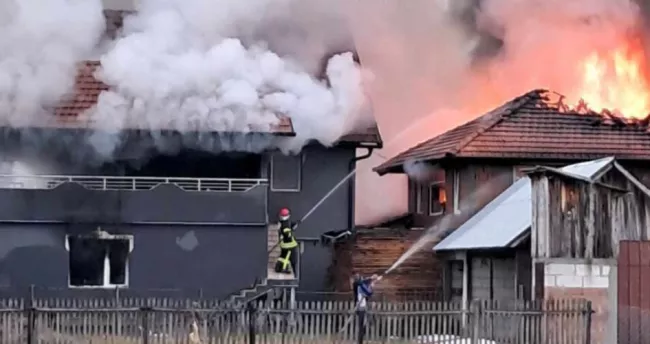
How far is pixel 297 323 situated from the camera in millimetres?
24656

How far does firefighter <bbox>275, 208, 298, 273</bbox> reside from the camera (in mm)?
32594

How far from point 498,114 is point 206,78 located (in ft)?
31.4

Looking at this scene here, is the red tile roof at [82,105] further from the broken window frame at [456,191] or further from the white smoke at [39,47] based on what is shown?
the broken window frame at [456,191]

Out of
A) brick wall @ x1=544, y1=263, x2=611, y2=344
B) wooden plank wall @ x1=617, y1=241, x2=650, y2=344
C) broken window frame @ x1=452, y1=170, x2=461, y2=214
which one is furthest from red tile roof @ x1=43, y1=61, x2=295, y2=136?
wooden plank wall @ x1=617, y1=241, x2=650, y2=344

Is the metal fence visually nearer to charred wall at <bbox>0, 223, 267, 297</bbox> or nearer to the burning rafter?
charred wall at <bbox>0, 223, 267, 297</bbox>

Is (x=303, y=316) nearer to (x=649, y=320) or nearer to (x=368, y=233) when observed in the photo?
(x=649, y=320)

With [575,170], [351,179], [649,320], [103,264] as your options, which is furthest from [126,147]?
[649,320]

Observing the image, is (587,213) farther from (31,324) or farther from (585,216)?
(31,324)

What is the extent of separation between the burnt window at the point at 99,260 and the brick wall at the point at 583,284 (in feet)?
37.5

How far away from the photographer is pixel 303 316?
81.7ft

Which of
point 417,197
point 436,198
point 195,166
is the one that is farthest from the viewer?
point 417,197

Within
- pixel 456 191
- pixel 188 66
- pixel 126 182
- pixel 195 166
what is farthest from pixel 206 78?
pixel 456 191

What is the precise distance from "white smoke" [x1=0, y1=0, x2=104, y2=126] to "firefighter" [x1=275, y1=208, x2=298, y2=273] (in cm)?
632

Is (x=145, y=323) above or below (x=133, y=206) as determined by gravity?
below
